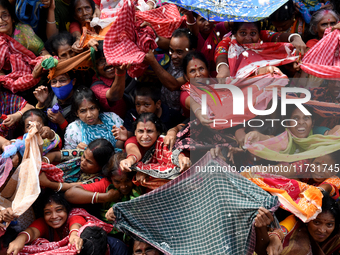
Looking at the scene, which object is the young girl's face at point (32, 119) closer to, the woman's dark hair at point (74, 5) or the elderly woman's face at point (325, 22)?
the woman's dark hair at point (74, 5)

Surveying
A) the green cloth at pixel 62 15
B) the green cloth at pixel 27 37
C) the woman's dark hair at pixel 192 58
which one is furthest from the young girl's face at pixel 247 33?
the green cloth at pixel 27 37

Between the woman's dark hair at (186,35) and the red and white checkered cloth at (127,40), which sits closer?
the red and white checkered cloth at (127,40)

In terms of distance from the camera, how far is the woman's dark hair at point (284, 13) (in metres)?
4.82

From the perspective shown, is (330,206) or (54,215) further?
(54,215)

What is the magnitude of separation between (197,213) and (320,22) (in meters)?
2.33

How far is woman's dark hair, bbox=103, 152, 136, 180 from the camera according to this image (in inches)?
159

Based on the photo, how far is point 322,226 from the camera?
12.5 feet

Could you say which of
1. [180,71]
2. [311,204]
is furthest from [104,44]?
[311,204]

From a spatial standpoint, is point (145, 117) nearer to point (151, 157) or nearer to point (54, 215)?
point (151, 157)

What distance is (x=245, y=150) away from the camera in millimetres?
3975

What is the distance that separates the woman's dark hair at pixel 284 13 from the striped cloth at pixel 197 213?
6.29ft

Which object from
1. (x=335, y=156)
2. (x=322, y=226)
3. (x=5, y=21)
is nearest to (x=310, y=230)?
(x=322, y=226)

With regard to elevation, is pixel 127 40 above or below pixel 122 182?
above

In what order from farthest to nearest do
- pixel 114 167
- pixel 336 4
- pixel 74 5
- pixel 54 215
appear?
1. pixel 336 4
2. pixel 74 5
3. pixel 114 167
4. pixel 54 215
